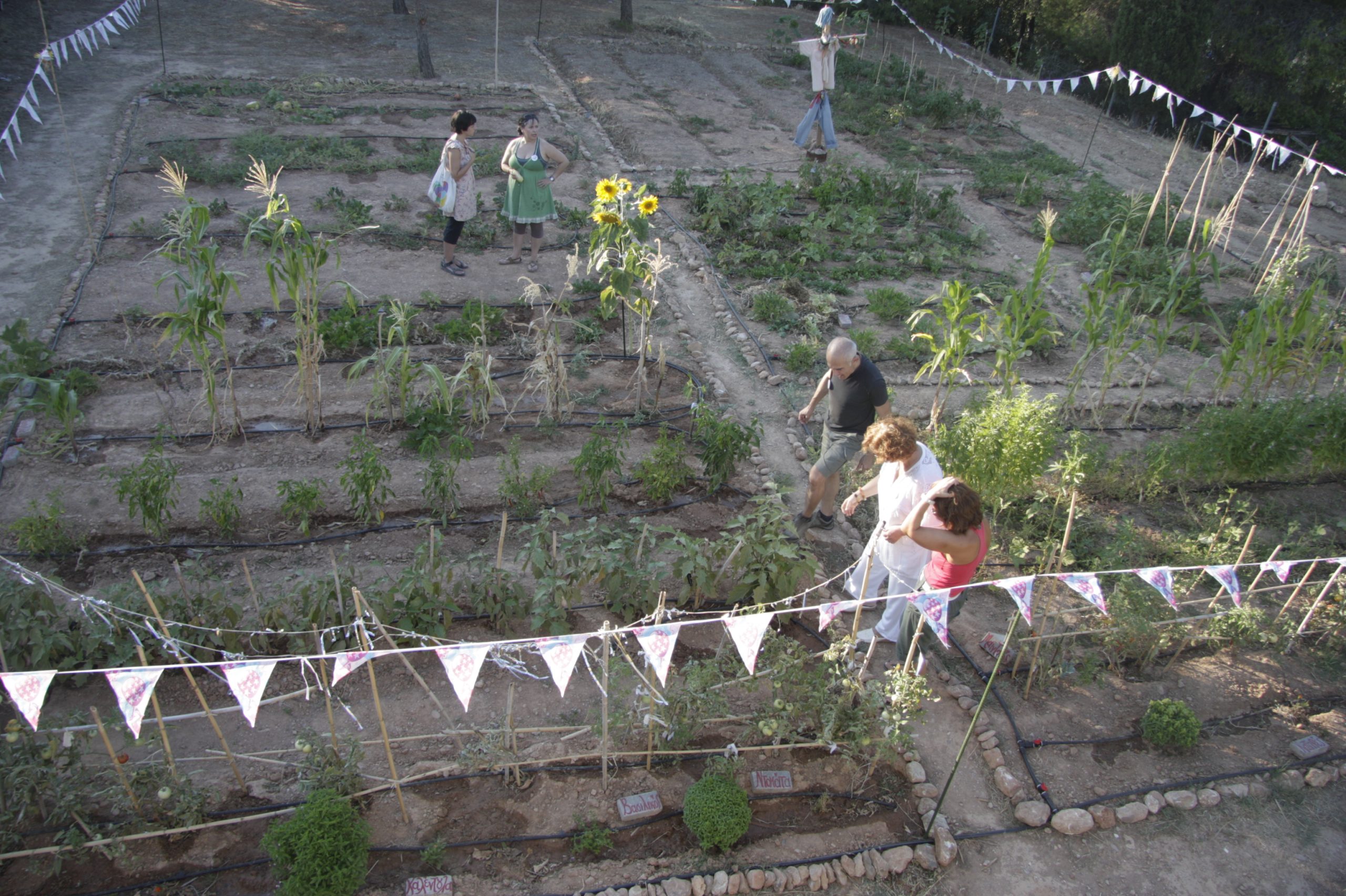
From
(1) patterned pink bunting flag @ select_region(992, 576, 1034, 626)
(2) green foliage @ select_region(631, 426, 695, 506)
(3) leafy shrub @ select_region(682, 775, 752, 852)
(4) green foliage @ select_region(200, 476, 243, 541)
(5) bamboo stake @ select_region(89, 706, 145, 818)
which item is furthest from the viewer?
(2) green foliage @ select_region(631, 426, 695, 506)

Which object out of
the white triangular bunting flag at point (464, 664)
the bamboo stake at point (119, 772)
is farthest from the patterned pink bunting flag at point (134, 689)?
the white triangular bunting flag at point (464, 664)

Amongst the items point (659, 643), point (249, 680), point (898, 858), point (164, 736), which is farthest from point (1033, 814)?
point (164, 736)

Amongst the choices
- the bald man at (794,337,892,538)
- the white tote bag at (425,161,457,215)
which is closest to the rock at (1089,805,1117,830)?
the bald man at (794,337,892,538)

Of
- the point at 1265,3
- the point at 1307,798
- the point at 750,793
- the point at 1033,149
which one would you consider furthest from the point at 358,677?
the point at 1265,3

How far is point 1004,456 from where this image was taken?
5613mm

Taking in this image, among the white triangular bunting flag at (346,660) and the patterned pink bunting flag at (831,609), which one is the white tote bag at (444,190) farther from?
the patterned pink bunting flag at (831,609)

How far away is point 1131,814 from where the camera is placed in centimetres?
431

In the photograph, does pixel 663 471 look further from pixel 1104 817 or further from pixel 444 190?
pixel 444 190

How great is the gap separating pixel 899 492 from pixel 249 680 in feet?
10.4

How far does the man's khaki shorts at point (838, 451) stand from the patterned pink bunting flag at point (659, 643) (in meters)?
2.09

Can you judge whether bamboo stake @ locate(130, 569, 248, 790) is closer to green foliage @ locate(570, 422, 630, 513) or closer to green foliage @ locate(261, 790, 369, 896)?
green foliage @ locate(261, 790, 369, 896)

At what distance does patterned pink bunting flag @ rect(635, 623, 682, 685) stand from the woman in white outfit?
1274 mm

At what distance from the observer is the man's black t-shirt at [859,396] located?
5.38 meters

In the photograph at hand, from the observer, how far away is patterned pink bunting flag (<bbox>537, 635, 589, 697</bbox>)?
367 cm
